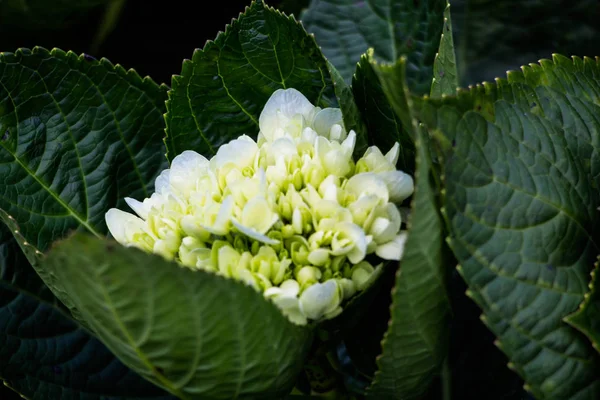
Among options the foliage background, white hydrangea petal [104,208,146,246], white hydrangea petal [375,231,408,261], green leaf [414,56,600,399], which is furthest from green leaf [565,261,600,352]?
the foliage background

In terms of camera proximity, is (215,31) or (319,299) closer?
(319,299)

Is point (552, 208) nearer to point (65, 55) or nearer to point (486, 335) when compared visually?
point (486, 335)

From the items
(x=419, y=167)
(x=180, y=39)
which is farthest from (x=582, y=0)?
(x=419, y=167)

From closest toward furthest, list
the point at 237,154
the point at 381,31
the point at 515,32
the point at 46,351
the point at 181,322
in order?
the point at 181,322 < the point at 237,154 < the point at 46,351 < the point at 381,31 < the point at 515,32

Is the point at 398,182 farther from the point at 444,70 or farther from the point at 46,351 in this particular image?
the point at 46,351

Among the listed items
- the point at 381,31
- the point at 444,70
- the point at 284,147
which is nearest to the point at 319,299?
the point at 284,147

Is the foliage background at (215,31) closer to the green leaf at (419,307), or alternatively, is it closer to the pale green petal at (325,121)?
the pale green petal at (325,121)

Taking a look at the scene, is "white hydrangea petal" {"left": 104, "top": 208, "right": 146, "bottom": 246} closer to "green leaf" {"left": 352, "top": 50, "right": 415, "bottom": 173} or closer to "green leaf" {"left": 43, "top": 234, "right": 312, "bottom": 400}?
"green leaf" {"left": 43, "top": 234, "right": 312, "bottom": 400}

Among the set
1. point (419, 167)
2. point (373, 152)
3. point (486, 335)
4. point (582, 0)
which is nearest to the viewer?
point (419, 167)
